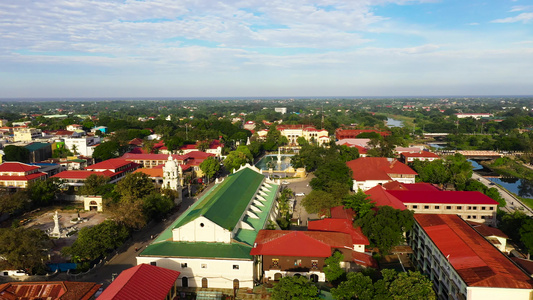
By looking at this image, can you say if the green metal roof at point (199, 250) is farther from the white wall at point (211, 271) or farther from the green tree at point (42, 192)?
the green tree at point (42, 192)

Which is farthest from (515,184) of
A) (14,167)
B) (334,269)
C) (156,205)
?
(14,167)

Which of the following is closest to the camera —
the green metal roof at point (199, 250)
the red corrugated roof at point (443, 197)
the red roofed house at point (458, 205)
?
the green metal roof at point (199, 250)

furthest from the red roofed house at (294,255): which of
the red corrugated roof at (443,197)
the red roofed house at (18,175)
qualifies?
the red roofed house at (18,175)

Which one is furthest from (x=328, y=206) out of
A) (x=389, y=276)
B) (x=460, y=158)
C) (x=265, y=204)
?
(x=460, y=158)

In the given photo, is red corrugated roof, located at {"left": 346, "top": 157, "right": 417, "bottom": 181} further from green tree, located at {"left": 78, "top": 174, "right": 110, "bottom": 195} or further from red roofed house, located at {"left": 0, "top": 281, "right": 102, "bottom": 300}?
red roofed house, located at {"left": 0, "top": 281, "right": 102, "bottom": 300}

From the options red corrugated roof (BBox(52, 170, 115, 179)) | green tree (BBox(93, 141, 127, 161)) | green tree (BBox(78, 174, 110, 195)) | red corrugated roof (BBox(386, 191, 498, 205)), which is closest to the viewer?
red corrugated roof (BBox(386, 191, 498, 205))

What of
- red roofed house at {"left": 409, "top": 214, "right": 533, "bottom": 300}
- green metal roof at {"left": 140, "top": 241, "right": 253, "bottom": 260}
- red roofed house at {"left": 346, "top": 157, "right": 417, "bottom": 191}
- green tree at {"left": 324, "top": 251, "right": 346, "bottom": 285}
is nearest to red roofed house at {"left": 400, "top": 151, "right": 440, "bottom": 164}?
red roofed house at {"left": 346, "top": 157, "right": 417, "bottom": 191}
